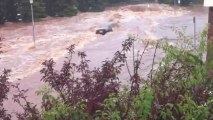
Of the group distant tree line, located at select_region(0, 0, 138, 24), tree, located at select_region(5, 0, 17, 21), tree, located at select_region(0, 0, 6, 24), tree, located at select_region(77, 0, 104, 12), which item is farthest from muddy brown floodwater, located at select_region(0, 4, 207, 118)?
tree, located at select_region(77, 0, 104, 12)

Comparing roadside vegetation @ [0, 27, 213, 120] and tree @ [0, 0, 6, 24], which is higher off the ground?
roadside vegetation @ [0, 27, 213, 120]

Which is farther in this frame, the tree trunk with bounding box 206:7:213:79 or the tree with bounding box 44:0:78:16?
the tree with bounding box 44:0:78:16

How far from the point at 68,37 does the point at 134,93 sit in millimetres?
28163

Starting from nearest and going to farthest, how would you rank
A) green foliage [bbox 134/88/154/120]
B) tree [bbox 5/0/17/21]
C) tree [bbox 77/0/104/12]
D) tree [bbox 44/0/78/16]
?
green foliage [bbox 134/88/154/120] → tree [bbox 5/0/17/21] → tree [bbox 44/0/78/16] → tree [bbox 77/0/104/12]

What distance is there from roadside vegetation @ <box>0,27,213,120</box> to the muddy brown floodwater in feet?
26.2

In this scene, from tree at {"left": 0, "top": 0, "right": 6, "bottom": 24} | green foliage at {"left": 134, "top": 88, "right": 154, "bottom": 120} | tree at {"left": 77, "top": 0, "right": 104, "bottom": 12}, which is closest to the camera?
green foliage at {"left": 134, "top": 88, "right": 154, "bottom": 120}

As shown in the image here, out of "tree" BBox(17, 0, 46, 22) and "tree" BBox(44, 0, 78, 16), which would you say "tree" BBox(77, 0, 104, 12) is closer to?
"tree" BBox(44, 0, 78, 16)

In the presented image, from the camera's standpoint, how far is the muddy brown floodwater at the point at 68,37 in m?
19.8

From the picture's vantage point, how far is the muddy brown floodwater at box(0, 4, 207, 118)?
1983 centimetres

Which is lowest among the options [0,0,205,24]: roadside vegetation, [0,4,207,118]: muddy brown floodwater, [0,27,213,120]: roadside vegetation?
[0,4,207,118]: muddy brown floodwater

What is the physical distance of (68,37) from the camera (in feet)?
104

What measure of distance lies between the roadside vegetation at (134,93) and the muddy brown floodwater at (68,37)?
26.2 feet

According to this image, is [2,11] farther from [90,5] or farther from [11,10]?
[90,5]

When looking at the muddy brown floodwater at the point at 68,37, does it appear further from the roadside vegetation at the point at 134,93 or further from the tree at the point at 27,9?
the roadside vegetation at the point at 134,93
